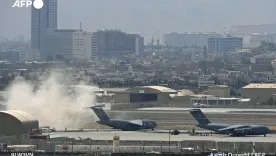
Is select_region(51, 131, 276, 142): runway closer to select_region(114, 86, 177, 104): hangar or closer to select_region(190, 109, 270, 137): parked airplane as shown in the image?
select_region(190, 109, 270, 137): parked airplane

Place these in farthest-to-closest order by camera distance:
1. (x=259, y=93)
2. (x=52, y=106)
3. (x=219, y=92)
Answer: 1. (x=219, y=92)
2. (x=259, y=93)
3. (x=52, y=106)

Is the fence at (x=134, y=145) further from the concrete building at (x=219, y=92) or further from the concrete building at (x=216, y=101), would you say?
the concrete building at (x=219, y=92)

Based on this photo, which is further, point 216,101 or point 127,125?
point 216,101

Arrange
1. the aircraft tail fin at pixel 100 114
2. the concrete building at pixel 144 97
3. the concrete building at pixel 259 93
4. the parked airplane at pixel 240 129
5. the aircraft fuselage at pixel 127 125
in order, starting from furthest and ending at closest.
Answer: the concrete building at pixel 259 93 < the concrete building at pixel 144 97 < the aircraft tail fin at pixel 100 114 < the aircraft fuselage at pixel 127 125 < the parked airplane at pixel 240 129

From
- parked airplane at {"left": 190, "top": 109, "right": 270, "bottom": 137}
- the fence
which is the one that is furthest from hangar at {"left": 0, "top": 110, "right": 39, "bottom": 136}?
parked airplane at {"left": 190, "top": 109, "right": 270, "bottom": 137}

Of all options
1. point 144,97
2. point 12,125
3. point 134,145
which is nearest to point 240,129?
point 134,145

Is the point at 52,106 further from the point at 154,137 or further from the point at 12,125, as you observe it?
the point at 154,137

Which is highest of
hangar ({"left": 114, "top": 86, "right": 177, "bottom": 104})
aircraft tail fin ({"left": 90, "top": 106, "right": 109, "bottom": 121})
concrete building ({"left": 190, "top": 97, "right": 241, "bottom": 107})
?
hangar ({"left": 114, "top": 86, "right": 177, "bottom": 104})

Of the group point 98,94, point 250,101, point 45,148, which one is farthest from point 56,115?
point 250,101

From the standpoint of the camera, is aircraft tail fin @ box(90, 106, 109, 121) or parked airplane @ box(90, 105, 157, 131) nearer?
parked airplane @ box(90, 105, 157, 131)

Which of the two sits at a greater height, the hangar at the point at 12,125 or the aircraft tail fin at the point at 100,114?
the aircraft tail fin at the point at 100,114

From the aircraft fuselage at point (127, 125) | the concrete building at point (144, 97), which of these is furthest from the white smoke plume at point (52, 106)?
the concrete building at point (144, 97)

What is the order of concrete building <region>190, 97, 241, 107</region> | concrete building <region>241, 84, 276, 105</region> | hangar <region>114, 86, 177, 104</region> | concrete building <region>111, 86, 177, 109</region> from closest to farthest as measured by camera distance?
concrete building <region>111, 86, 177, 109</region>, hangar <region>114, 86, 177, 104</region>, concrete building <region>190, 97, 241, 107</region>, concrete building <region>241, 84, 276, 105</region>

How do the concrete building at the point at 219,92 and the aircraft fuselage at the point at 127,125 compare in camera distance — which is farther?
the concrete building at the point at 219,92
